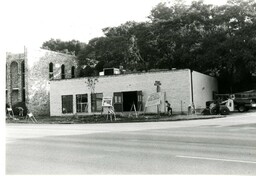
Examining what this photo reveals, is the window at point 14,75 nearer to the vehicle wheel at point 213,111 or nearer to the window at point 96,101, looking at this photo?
the window at point 96,101

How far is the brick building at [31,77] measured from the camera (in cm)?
4350

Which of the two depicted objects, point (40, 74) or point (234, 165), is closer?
point (234, 165)

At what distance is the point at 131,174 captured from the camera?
22.7 feet

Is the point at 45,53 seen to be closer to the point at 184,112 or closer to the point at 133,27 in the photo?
the point at 133,27

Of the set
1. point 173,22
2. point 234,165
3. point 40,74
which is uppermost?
point 173,22

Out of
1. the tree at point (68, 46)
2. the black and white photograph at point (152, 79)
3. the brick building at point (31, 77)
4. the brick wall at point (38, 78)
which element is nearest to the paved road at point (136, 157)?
the black and white photograph at point (152, 79)

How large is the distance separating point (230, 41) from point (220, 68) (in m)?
5.93

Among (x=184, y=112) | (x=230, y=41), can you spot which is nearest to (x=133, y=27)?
(x=230, y=41)

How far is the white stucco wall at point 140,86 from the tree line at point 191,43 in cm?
919

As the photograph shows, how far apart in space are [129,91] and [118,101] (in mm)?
1558

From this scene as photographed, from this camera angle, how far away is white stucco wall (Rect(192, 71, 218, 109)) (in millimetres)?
33750

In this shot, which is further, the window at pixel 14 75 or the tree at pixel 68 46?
the tree at pixel 68 46

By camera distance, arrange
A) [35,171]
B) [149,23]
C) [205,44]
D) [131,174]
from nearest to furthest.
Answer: [131,174] → [35,171] → [205,44] → [149,23]

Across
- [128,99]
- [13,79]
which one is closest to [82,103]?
[128,99]
